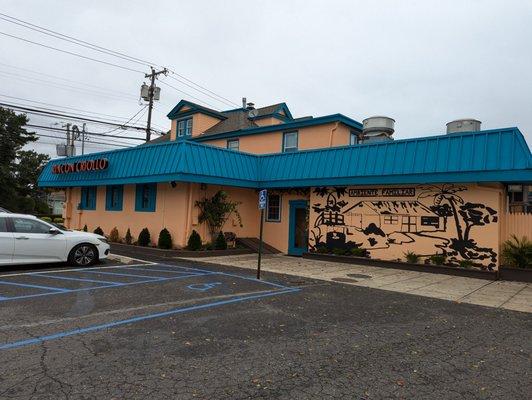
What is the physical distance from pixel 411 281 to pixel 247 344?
7677 mm

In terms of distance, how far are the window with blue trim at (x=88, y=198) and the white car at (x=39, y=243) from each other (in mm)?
10557

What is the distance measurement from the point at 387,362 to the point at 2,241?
10.1 meters

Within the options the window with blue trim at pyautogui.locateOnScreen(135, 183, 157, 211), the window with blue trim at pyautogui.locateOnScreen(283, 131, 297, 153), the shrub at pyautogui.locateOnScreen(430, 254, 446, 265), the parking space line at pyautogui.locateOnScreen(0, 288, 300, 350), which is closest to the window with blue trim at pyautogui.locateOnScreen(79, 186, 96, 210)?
the window with blue trim at pyautogui.locateOnScreen(135, 183, 157, 211)

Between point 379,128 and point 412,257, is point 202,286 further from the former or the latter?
point 379,128

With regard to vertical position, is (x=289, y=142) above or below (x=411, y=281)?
above

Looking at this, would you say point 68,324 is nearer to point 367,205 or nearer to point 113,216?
point 367,205

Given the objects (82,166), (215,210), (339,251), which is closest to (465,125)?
(339,251)

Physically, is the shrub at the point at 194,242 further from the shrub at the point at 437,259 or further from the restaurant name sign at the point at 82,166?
the shrub at the point at 437,259

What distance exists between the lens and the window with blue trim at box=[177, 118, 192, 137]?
2623 centimetres

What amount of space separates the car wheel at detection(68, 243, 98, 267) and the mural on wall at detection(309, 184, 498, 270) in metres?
8.86

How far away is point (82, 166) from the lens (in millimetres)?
20688

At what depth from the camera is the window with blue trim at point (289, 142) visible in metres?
20.9

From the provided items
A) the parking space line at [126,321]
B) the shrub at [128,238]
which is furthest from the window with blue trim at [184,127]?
the parking space line at [126,321]

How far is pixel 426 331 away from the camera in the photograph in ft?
21.5
